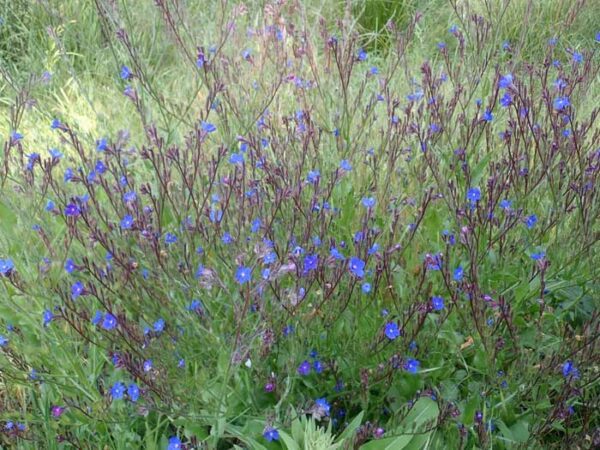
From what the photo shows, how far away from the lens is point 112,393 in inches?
78.7

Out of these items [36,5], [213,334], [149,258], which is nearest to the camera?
[213,334]

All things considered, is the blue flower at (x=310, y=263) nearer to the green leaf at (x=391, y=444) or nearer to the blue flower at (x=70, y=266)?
the green leaf at (x=391, y=444)

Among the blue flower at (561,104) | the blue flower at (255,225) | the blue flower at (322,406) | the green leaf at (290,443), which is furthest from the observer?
the blue flower at (561,104)

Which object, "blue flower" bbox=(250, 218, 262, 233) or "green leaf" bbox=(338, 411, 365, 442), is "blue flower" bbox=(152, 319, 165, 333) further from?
"green leaf" bbox=(338, 411, 365, 442)

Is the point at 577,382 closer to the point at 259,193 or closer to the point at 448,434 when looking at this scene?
the point at 448,434

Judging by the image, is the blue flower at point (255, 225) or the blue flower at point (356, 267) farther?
the blue flower at point (255, 225)

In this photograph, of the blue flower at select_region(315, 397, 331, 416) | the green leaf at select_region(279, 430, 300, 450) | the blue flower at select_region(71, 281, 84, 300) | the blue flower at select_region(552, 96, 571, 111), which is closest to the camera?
the green leaf at select_region(279, 430, 300, 450)

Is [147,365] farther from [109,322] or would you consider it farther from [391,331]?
[391,331]

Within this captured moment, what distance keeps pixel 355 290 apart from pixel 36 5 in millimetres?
3876

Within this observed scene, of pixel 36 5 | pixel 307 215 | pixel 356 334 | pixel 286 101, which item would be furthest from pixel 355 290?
pixel 36 5

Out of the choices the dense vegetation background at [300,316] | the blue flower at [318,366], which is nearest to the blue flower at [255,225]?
the dense vegetation background at [300,316]

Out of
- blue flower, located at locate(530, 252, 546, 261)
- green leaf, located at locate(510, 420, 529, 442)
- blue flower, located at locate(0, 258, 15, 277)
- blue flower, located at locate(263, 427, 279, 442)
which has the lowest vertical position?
green leaf, located at locate(510, 420, 529, 442)

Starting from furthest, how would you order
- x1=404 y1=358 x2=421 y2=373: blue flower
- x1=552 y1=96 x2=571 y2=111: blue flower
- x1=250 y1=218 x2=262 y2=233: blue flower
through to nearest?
1. x1=552 y1=96 x2=571 y2=111: blue flower
2. x1=250 y1=218 x2=262 y2=233: blue flower
3. x1=404 y1=358 x2=421 y2=373: blue flower

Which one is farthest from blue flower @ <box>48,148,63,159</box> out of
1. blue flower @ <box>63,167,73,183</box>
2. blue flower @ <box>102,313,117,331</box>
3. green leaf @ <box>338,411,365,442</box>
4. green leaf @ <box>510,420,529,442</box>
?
green leaf @ <box>510,420,529,442</box>
